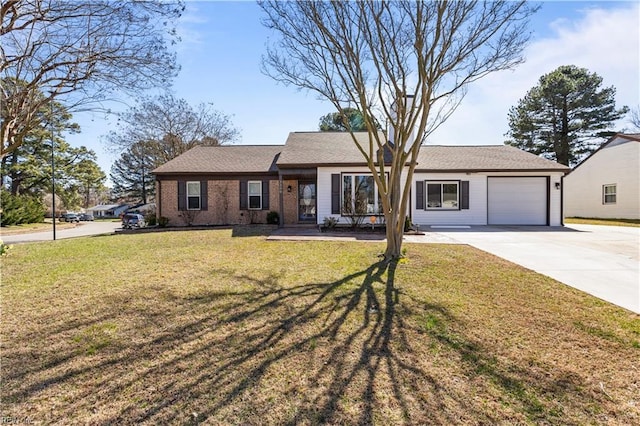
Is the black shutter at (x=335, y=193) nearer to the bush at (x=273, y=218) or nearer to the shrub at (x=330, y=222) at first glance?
the shrub at (x=330, y=222)

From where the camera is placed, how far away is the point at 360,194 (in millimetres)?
14664

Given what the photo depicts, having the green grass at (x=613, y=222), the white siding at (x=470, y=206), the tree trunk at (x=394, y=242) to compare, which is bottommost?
the green grass at (x=613, y=222)

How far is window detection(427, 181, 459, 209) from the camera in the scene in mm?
15492

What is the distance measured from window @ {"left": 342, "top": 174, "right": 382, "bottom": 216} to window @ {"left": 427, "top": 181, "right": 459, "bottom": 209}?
106 inches

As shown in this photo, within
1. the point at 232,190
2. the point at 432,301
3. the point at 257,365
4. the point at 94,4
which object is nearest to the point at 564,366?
the point at 432,301

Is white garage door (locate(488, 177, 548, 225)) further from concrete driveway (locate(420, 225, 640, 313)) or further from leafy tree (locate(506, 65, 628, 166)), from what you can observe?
leafy tree (locate(506, 65, 628, 166))

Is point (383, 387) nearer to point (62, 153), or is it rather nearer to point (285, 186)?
point (285, 186)

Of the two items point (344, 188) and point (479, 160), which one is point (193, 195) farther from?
point (479, 160)

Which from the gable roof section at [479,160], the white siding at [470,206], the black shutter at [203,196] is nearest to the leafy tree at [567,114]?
the gable roof section at [479,160]

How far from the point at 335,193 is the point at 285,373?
11.7m

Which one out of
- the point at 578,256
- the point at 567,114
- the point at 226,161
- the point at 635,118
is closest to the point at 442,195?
the point at 578,256

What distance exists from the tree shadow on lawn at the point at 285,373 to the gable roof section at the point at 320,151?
33.9 feet

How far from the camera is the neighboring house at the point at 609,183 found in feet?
64.4

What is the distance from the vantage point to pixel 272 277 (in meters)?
6.24
